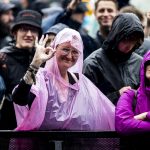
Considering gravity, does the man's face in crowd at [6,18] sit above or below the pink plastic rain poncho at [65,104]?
above

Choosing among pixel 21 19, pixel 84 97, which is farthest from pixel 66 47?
pixel 21 19

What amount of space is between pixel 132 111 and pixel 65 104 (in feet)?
2.10

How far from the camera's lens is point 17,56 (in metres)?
8.02

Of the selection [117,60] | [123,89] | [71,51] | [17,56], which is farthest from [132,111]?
[17,56]

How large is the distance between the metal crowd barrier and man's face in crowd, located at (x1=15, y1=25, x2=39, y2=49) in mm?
2385

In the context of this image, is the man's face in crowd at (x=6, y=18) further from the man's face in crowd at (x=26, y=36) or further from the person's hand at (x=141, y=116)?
the person's hand at (x=141, y=116)

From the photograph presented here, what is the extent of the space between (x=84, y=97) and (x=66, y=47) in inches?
19.3

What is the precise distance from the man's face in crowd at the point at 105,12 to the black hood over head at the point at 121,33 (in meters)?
1.57

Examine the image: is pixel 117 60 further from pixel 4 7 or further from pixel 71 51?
pixel 4 7

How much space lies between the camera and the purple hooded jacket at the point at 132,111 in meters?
5.96

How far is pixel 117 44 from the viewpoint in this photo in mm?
7059

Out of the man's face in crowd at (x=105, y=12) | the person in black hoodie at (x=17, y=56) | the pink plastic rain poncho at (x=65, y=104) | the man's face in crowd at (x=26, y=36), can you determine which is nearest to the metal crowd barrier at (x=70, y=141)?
the pink plastic rain poncho at (x=65, y=104)

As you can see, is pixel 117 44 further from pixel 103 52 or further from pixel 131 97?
pixel 131 97

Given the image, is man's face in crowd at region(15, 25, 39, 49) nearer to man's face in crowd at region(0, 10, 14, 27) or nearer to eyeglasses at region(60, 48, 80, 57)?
eyeglasses at region(60, 48, 80, 57)
